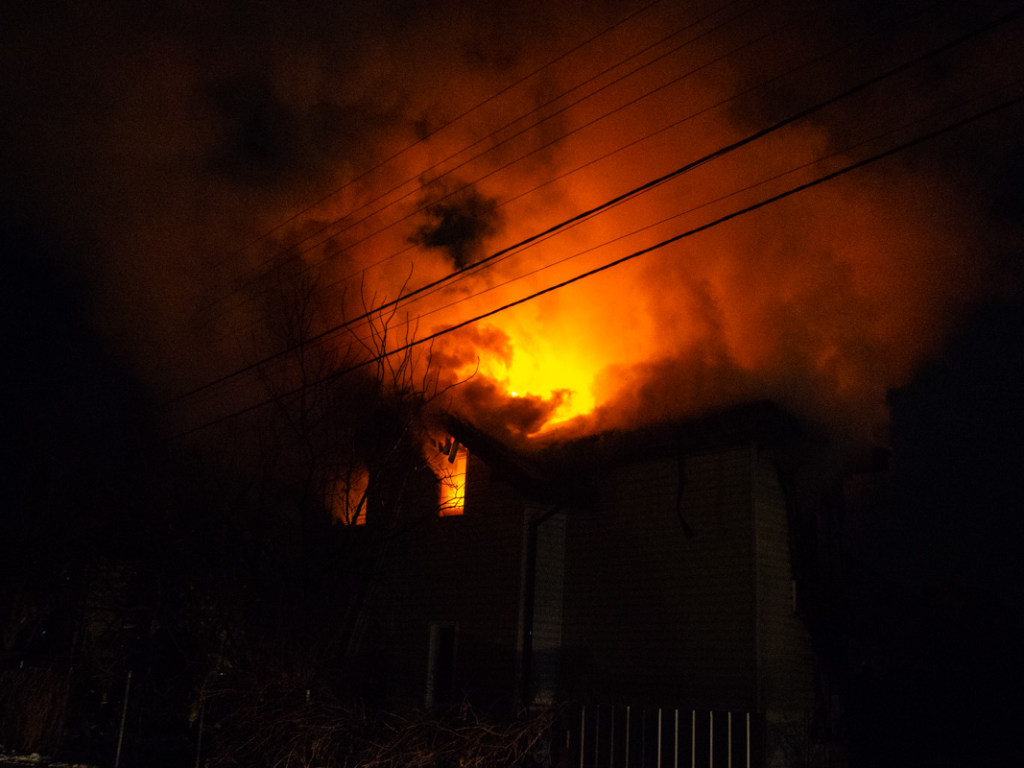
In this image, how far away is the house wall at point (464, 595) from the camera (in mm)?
13781

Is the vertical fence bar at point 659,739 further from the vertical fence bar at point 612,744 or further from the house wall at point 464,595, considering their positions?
the house wall at point 464,595

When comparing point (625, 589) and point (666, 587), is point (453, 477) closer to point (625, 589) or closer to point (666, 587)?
point (625, 589)

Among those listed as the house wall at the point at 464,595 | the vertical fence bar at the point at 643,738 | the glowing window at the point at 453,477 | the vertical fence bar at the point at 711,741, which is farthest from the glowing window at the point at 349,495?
the vertical fence bar at the point at 711,741

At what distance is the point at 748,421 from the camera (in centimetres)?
1202

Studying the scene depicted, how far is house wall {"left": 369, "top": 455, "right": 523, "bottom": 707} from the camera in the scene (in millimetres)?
13781

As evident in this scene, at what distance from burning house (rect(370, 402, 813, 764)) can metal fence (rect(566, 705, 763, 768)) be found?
28 millimetres

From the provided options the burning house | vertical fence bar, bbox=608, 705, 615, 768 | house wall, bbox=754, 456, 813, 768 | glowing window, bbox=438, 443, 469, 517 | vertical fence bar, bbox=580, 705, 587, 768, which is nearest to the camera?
vertical fence bar, bbox=608, 705, 615, 768

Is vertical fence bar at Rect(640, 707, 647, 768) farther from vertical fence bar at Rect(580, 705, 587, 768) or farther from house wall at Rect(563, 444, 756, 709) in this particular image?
house wall at Rect(563, 444, 756, 709)

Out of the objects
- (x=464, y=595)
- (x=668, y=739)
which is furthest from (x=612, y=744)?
(x=464, y=595)

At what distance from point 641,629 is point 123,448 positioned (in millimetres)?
13809

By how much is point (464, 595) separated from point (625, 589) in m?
2.91

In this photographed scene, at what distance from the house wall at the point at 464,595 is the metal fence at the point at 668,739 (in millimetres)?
2818

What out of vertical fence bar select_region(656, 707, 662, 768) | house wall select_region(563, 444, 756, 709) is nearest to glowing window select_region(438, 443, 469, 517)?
house wall select_region(563, 444, 756, 709)

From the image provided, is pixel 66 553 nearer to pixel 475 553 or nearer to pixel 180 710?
pixel 180 710
